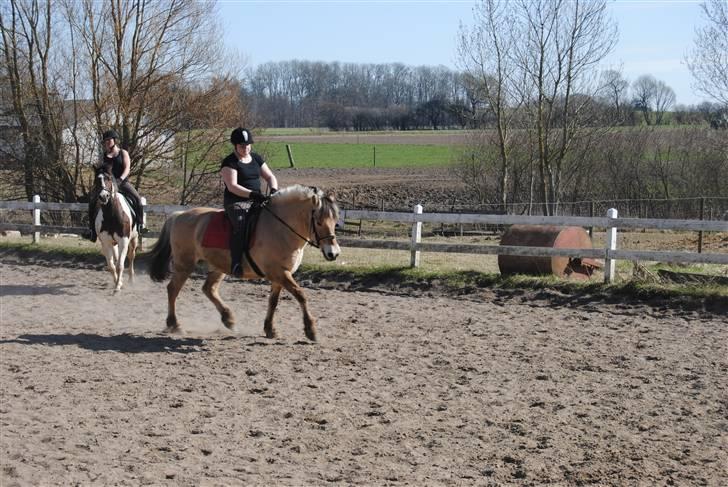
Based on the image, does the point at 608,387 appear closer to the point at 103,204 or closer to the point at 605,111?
the point at 103,204

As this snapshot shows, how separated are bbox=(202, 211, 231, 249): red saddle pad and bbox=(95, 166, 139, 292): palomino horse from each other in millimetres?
3788

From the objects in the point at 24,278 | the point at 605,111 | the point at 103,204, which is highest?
the point at 605,111

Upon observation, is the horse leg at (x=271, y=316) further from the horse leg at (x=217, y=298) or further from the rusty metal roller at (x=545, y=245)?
the rusty metal roller at (x=545, y=245)

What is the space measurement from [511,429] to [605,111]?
3149 cm

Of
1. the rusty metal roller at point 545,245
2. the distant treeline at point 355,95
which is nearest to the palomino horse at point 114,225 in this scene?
the rusty metal roller at point 545,245

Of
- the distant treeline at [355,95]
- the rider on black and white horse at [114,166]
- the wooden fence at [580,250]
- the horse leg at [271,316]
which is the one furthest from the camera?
the distant treeline at [355,95]

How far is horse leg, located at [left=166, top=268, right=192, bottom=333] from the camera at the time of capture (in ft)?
33.6

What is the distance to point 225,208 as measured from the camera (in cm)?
1013

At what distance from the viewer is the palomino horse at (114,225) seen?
13.4 m

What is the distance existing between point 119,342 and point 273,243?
6.93 feet

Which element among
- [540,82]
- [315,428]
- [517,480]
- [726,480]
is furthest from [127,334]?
[540,82]

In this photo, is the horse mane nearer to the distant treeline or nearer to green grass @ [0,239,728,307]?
green grass @ [0,239,728,307]

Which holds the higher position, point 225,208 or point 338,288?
point 225,208

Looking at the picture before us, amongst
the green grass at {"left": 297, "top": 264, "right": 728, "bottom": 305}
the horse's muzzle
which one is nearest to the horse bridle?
the horse's muzzle
